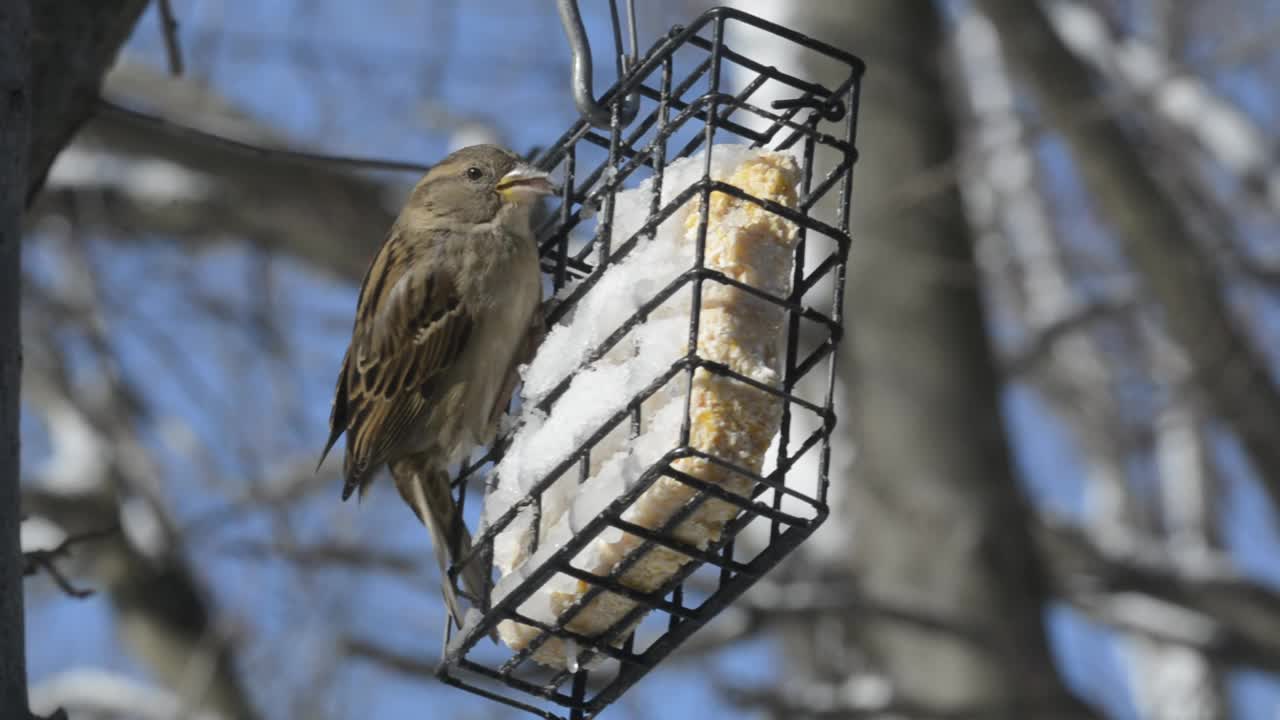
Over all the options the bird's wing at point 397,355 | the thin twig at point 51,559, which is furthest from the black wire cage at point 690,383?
the thin twig at point 51,559

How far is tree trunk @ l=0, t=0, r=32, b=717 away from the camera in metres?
2.63

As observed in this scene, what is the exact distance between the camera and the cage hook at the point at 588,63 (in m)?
3.39

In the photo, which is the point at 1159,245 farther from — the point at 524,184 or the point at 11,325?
the point at 11,325

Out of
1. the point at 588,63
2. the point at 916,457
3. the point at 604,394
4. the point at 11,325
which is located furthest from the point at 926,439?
the point at 11,325

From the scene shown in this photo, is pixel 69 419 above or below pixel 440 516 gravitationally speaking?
above

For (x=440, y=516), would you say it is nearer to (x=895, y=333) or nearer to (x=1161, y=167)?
(x=895, y=333)

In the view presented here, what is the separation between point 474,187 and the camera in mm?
4691

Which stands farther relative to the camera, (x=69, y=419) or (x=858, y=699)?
(x=69, y=419)

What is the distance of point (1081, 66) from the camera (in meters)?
8.38

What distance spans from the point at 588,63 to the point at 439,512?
1431 mm

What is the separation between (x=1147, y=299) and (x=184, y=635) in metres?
4.82

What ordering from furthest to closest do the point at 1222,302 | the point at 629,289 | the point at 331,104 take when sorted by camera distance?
the point at 331,104 → the point at 1222,302 → the point at 629,289

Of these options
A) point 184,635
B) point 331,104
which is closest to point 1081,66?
point 331,104

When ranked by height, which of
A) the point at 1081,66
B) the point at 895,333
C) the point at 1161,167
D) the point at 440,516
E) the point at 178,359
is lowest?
the point at 440,516
